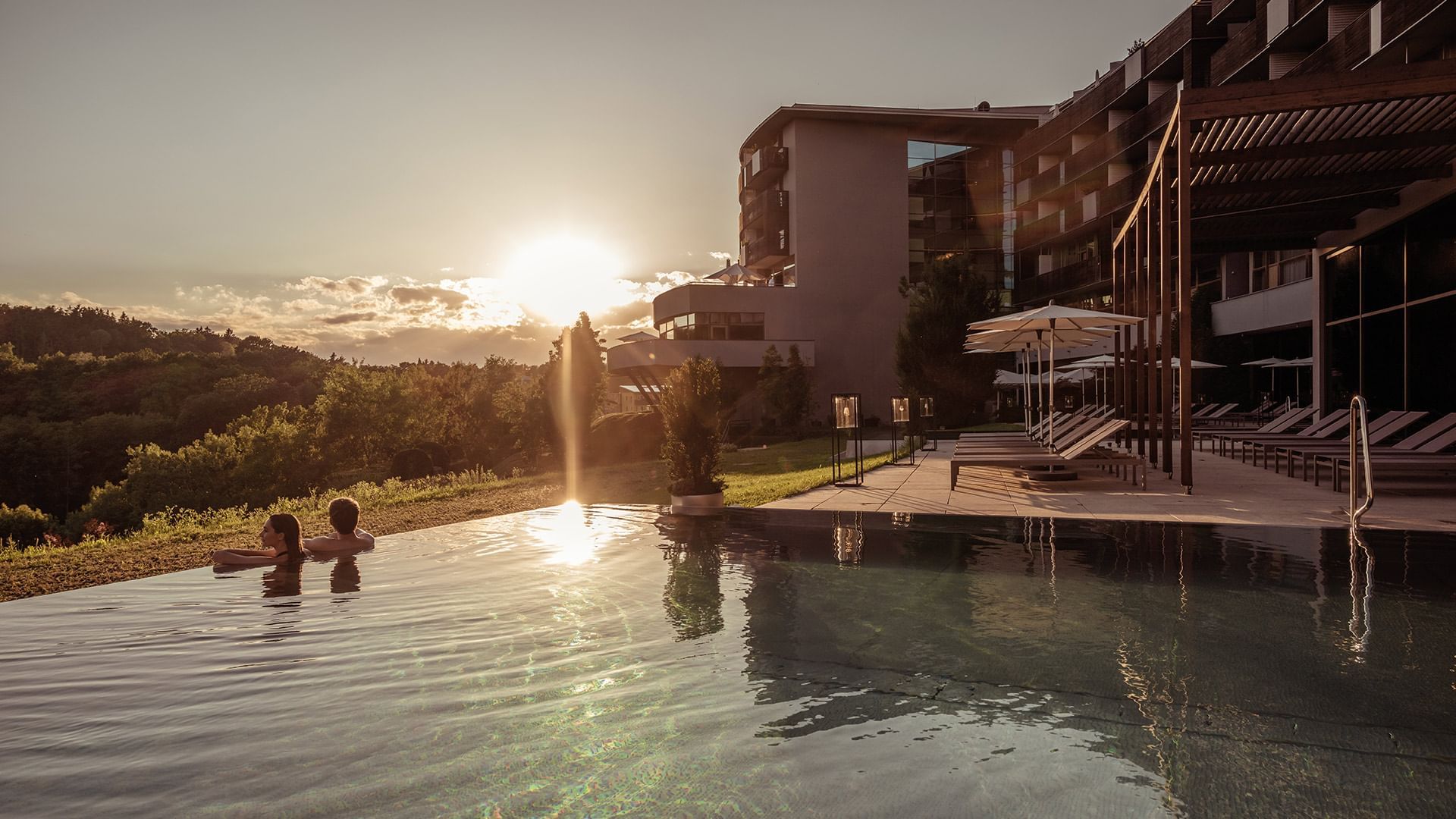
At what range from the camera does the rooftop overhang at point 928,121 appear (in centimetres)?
4216

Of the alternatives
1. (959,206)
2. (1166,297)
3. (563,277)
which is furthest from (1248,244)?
(959,206)

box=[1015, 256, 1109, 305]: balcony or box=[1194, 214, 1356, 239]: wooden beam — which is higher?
box=[1015, 256, 1109, 305]: balcony

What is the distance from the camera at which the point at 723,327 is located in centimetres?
4197

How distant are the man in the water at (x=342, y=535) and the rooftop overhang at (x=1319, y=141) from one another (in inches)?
416

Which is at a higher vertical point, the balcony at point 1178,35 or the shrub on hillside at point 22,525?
the balcony at point 1178,35

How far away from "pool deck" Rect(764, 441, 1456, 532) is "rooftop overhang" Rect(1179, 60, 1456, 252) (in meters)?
4.40

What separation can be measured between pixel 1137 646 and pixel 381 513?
35.7 ft

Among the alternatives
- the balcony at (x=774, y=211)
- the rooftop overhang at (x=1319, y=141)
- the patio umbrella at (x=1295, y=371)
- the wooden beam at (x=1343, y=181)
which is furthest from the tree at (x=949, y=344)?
the balcony at (x=774, y=211)

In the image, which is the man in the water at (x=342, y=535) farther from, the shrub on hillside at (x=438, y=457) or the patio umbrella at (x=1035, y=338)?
the shrub on hillside at (x=438, y=457)

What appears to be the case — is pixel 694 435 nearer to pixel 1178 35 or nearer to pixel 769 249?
pixel 1178 35

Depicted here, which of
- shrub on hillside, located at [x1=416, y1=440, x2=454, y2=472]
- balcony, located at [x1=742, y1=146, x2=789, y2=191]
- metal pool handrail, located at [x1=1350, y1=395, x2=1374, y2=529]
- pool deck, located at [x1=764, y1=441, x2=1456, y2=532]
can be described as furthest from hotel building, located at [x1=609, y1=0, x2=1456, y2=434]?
shrub on hillside, located at [x1=416, y1=440, x2=454, y2=472]

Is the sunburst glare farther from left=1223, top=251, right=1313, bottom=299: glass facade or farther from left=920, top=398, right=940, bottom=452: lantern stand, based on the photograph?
left=1223, top=251, right=1313, bottom=299: glass facade

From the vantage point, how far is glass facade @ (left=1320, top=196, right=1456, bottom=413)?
42.4ft

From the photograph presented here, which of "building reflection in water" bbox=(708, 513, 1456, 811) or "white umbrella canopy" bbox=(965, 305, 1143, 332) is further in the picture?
"white umbrella canopy" bbox=(965, 305, 1143, 332)
